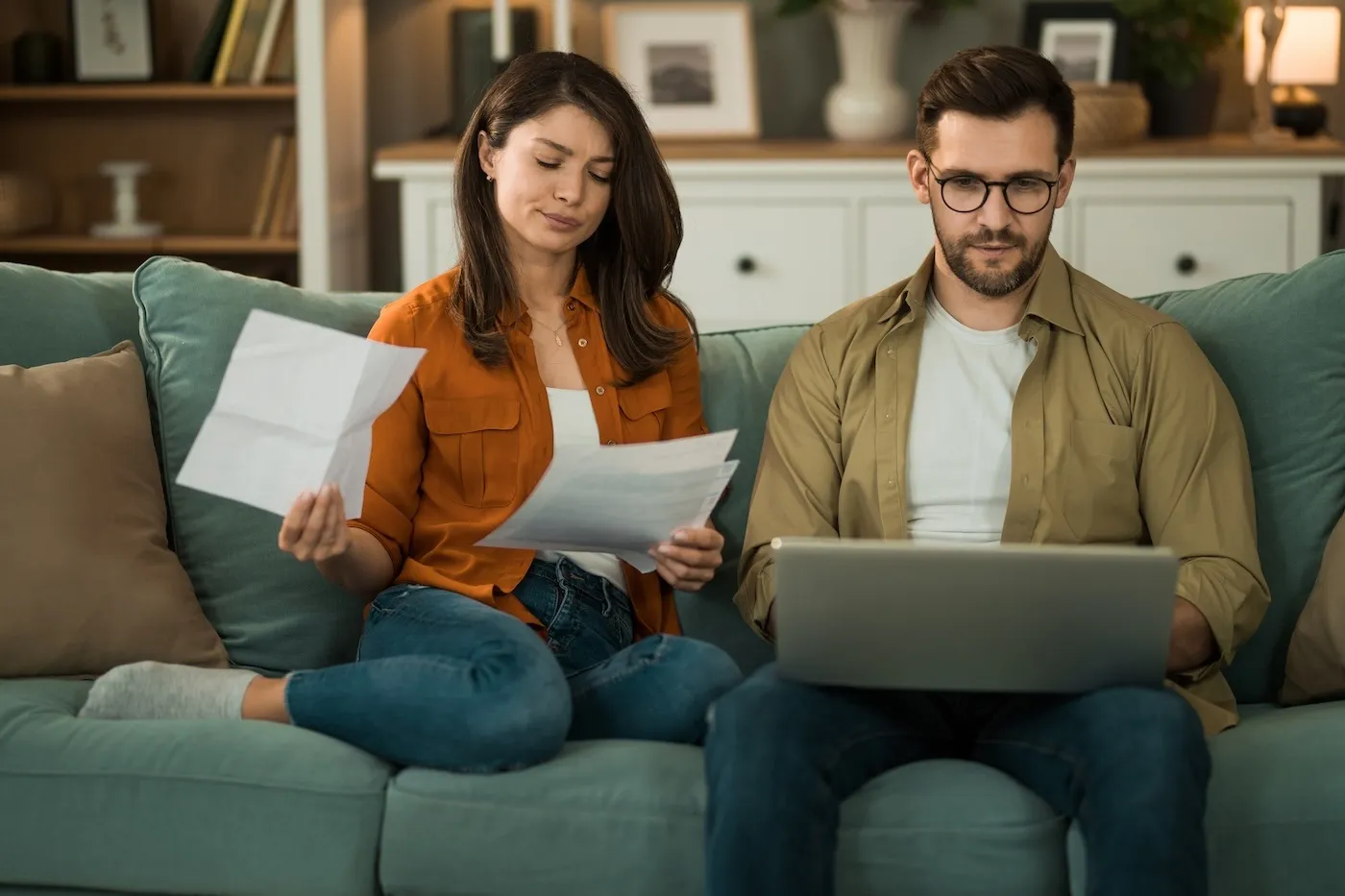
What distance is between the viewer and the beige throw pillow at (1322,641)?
1.79m

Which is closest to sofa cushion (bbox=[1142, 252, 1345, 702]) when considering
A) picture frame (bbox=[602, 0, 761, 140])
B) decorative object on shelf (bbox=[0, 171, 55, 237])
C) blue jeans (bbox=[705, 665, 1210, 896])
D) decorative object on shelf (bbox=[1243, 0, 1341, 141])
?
blue jeans (bbox=[705, 665, 1210, 896])

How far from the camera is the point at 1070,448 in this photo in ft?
5.84

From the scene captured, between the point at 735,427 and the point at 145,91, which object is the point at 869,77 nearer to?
the point at 145,91

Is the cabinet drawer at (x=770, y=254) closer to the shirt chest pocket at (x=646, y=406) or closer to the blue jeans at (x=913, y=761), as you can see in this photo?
the shirt chest pocket at (x=646, y=406)

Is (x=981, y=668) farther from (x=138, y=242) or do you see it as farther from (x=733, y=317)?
(x=138, y=242)

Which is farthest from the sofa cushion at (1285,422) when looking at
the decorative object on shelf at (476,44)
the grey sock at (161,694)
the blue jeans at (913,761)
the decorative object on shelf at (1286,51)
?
the decorative object on shelf at (476,44)

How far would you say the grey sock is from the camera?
171 cm

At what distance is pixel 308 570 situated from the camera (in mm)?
1968

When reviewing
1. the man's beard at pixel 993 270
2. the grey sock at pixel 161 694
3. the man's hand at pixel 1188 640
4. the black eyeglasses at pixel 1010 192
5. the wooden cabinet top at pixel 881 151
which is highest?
the wooden cabinet top at pixel 881 151

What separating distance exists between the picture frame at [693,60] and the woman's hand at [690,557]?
6.99 feet

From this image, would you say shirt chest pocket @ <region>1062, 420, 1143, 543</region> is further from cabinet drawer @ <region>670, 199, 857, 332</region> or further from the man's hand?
cabinet drawer @ <region>670, 199, 857, 332</region>

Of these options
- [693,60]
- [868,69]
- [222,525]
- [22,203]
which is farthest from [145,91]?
[222,525]

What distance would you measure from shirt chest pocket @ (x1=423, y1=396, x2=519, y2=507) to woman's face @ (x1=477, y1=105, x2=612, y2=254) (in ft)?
0.69

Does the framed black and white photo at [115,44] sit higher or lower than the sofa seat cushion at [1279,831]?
higher
